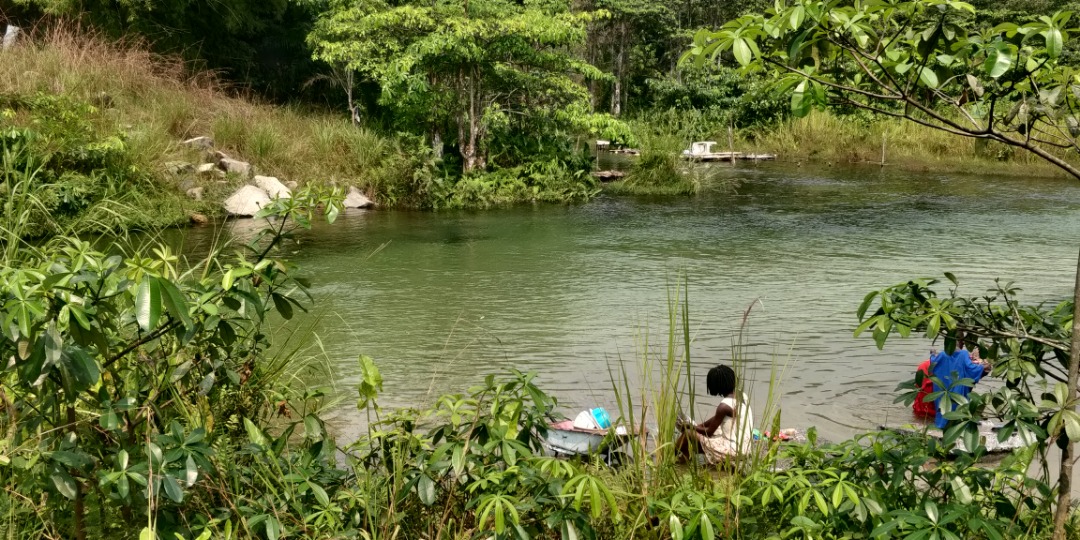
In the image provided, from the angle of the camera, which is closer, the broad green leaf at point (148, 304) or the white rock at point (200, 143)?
the broad green leaf at point (148, 304)

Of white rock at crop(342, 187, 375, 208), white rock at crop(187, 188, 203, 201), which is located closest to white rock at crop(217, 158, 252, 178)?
white rock at crop(187, 188, 203, 201)

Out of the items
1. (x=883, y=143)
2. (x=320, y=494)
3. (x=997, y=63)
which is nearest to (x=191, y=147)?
(x=320, y=494)

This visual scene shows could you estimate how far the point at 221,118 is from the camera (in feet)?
42.9

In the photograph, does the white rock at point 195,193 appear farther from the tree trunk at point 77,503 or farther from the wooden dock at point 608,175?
the tree trunk at point 77,503

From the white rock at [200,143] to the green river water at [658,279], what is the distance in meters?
1.98

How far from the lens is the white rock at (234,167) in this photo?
12.1 metres

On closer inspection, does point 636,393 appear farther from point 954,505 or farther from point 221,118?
point 221,118

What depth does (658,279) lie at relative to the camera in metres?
7.95

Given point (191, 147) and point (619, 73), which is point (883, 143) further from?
point (191, 147)

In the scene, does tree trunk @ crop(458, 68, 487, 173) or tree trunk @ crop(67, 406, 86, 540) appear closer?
tree trunk @ crop(67, 406, 86, 540)

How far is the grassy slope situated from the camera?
449 inches

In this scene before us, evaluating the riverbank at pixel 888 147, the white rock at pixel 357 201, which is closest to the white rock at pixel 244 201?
the white rock at pixel 357 201

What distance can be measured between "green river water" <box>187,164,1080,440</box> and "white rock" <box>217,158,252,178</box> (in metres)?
A: 1.53

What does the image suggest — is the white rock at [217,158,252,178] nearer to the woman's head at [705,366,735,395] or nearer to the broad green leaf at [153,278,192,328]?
the woman's head at [705,366,735,395]
